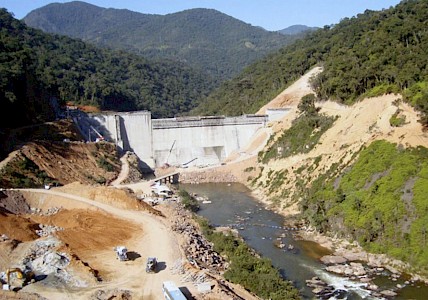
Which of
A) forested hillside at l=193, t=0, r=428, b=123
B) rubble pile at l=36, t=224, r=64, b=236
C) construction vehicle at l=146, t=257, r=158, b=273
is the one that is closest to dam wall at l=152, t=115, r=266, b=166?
forested hillside at l=193, t=0, r=428, b=123

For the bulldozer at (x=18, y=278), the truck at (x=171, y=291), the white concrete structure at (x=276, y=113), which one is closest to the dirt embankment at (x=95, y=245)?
the bulldozer at (x=18, y=278)

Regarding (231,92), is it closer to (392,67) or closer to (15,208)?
(392,67)

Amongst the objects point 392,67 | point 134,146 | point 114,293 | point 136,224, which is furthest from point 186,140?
point 114,293

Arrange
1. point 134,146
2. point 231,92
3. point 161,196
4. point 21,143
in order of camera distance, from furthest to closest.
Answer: point 231,92
point 134,146
point 21,143
point 161,196

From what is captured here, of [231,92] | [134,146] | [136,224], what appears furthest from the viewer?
[231,92]

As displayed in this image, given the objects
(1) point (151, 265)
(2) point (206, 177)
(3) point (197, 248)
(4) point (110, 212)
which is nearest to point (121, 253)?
(1) point (151, 265)
